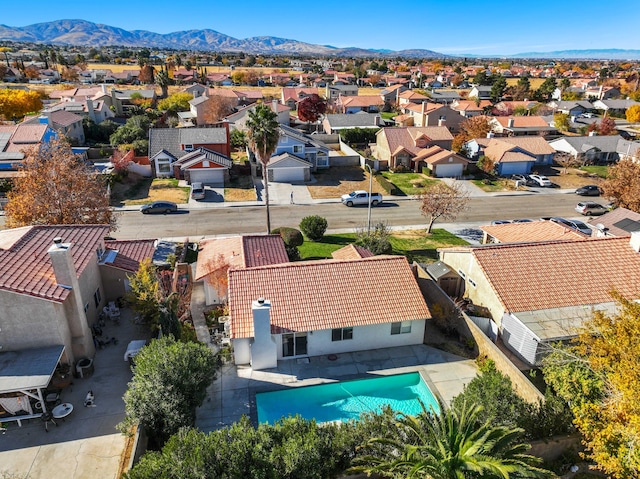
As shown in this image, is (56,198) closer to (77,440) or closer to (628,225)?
(77,440)

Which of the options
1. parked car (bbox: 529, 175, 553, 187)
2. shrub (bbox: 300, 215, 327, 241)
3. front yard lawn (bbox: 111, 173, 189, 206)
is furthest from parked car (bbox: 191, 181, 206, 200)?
parked car (bbox: 529, 175, 553, 187)

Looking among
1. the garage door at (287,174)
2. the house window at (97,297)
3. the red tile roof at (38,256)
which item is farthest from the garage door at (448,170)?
the house window at (97,297)

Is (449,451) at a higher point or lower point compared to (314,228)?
higher

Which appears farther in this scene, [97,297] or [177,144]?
[177,144]

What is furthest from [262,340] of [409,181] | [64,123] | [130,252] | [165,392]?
[64,123]

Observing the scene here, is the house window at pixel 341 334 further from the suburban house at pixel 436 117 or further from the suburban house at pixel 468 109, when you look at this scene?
the suburban house at pixel 468 109

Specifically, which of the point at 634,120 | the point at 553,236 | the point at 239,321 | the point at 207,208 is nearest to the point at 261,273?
the point at 239,321

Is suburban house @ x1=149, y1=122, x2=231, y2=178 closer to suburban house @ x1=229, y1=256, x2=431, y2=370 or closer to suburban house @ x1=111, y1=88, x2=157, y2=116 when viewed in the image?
suburban house @ x1=229, y1=256, x2=431, y2=370
